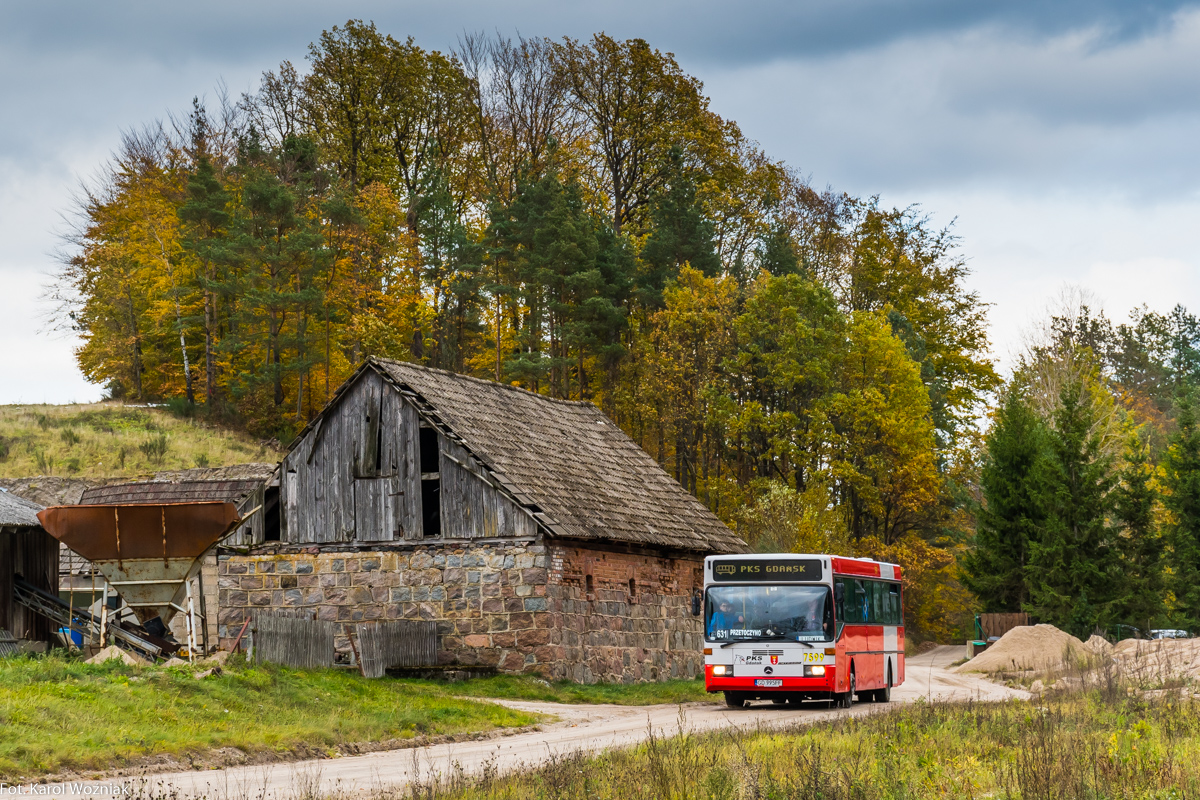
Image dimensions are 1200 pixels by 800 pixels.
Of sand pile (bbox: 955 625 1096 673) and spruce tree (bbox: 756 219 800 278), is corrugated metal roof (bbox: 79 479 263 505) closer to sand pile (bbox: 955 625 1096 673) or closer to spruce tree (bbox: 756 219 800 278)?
sand pile (bbox: 955 625 1096 673)

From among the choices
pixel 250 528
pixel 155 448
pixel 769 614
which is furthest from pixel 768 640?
pixel 155 448

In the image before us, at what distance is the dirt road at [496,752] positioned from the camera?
→ 1187 centimetres

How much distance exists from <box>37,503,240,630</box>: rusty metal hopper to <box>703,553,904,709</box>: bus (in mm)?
8673

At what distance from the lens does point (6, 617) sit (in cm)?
2511

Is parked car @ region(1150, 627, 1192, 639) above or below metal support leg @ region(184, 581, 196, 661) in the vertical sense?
below

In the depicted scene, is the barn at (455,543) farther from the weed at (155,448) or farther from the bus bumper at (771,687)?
the weed at (155,448)

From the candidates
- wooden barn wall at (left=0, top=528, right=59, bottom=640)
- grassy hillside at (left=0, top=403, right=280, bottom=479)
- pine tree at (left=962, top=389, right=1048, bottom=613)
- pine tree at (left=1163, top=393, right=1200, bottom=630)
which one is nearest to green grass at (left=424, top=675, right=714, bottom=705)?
wooden barn wall at (left=0, top=528, right=59, bottom=640)

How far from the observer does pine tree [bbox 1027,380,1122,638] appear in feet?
138

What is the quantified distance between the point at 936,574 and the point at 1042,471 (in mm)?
13653

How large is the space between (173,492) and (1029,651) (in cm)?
2494

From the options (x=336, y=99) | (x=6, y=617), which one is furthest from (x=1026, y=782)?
(x=336, y=99)

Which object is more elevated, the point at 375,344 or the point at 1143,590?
the point at 375,344

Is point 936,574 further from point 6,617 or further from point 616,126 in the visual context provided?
point 6,617

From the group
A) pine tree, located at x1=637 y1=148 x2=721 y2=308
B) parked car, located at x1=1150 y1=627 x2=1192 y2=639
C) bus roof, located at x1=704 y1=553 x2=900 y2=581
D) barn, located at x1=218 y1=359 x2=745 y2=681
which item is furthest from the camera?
pine tree, located at x1=637 y1=148 x2=721 y2=308
